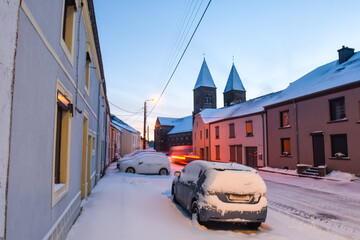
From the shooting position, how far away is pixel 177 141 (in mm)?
77375

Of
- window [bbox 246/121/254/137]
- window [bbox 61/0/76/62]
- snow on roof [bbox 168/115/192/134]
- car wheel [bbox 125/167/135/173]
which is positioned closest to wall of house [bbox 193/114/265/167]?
window [bbox 246/121/254/137]

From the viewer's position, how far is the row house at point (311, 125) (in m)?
16.3

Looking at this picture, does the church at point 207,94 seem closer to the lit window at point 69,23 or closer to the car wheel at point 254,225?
the car wheel at point 254,225

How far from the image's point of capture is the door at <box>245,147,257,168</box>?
26609 millimetres

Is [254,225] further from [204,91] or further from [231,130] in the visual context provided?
[204,91]

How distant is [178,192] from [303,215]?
3992 millimetres

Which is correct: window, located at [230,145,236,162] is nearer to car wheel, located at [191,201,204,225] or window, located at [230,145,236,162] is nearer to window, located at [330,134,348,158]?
window, located at [330,134,348,158]

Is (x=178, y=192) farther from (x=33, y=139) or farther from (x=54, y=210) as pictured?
(x=33, y=139)

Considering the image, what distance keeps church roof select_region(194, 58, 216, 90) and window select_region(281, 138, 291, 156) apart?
43.1 meters

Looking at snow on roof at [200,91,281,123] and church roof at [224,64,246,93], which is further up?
church roof at [224,64,246,93]

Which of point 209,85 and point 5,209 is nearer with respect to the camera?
point 5,209

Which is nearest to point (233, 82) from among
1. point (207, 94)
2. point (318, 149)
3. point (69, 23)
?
point (207, 94)

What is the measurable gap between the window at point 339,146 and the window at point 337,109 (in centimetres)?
129

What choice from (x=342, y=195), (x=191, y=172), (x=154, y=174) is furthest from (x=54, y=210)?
(x=154, y=174)
